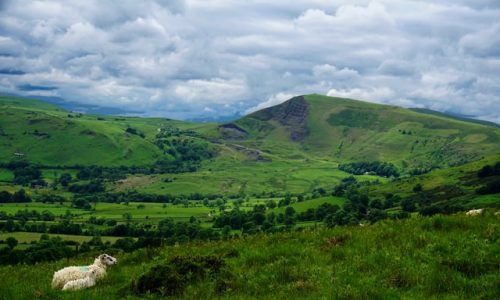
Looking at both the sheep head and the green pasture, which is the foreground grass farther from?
the green pasture

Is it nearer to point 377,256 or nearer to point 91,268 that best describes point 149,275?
point 91,268

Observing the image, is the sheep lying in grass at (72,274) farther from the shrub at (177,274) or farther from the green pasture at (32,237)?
the green pasture at (32,237)

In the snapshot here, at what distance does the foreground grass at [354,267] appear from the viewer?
13812 millimetres

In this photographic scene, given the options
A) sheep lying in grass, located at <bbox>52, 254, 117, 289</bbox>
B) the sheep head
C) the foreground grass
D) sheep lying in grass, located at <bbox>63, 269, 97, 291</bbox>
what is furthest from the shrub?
the sheep head

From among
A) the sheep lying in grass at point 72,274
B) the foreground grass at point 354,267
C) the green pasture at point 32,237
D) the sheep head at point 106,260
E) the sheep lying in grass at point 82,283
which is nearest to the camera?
the foreground grass at point 354,267

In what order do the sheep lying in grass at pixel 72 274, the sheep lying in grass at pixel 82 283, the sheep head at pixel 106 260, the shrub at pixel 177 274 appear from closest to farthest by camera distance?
the shrub at pixel 177 274 → the sheep lying in grass at pixel 82 283 → the sheep lying in grass at pixel 72 274 → the sheep head at pixel 106 260

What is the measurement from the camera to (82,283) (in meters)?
17.4

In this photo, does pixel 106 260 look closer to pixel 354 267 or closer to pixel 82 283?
pixel 82 283

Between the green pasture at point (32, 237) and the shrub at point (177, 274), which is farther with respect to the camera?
the green pasture at point (32, 237)


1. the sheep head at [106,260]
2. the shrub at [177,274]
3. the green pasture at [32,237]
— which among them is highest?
the shrub at [177,274]

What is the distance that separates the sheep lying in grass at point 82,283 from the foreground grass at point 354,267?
0.40 meters

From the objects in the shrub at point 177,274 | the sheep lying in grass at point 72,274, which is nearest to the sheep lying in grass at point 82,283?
the sheep lying in grass at point 72,274

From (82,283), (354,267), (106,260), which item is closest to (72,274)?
(82,283)

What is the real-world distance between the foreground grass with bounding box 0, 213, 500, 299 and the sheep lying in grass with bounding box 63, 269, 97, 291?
396 mm
